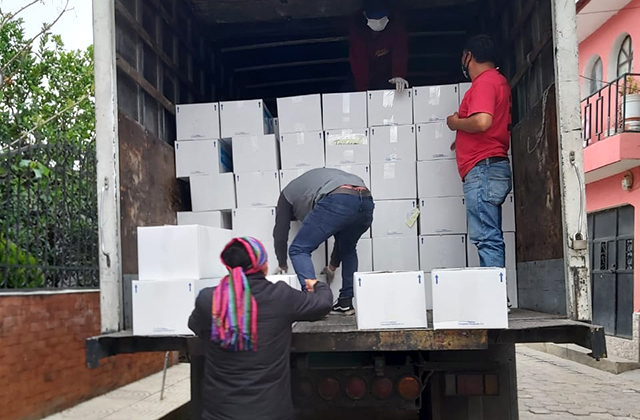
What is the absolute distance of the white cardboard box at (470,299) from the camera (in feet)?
9.03

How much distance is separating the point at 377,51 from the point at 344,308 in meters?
2.29

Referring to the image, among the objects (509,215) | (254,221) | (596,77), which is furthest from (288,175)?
(596,77)

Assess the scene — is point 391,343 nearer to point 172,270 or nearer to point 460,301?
point 460,301

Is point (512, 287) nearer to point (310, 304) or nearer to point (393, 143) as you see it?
point (393, 143)

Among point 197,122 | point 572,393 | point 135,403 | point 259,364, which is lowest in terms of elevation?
point 572,393

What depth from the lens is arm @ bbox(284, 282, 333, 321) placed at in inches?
107

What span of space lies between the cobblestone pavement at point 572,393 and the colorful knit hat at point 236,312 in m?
4.00

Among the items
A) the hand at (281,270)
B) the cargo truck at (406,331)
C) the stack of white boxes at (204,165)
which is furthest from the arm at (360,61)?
the hand at (281,270)

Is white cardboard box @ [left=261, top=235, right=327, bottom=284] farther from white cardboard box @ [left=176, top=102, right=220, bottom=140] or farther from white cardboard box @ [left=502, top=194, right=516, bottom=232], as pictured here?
white cardboard box @ [left=502, top=194, right=516, bottom=232]

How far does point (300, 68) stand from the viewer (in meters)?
5.80

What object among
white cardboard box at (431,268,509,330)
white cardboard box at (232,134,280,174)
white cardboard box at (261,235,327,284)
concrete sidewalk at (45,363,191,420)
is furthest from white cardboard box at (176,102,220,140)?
concrete sidewalk at (45,363,191,420)

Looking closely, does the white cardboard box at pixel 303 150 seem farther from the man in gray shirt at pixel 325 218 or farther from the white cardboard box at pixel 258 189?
the man in gray shirt at pixel 325 218

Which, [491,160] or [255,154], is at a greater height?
A: [255,154]

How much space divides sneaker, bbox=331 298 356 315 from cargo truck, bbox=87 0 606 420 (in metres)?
0.19
